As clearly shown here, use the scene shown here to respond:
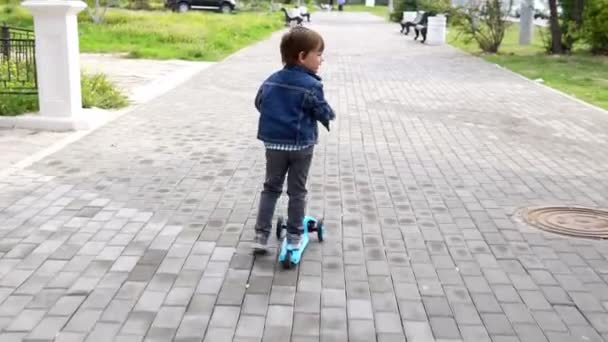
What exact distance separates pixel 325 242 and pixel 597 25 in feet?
58.0

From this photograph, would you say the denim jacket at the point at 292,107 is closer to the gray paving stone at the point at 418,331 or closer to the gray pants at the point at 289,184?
the gray pants at the point at 289,184

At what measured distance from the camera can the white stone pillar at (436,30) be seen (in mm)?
27375

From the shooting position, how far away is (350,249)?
5.20m

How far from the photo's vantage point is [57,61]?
928 centimetres

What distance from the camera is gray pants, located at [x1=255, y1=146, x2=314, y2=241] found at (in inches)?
190

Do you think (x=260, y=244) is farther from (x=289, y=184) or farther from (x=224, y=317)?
(x=224, y=317)

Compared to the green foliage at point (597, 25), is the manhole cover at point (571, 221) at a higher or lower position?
lower

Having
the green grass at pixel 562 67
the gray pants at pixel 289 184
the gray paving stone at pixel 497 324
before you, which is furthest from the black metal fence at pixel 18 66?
the green grass at pixel 562 67

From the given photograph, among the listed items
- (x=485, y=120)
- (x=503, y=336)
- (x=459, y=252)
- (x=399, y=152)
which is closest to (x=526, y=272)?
(x=459, y=252)

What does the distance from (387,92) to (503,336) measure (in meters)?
10.2

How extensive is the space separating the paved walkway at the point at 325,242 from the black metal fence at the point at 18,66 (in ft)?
4.54

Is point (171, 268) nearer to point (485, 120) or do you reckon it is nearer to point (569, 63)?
point (485, 120)

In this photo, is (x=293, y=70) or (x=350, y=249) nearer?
(x=293, y=70)

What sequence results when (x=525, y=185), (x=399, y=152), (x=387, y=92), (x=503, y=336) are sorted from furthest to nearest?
(x=387, y=92)
(x=399, y=152)
(x=525, y=185)
(x=503, y=336)
